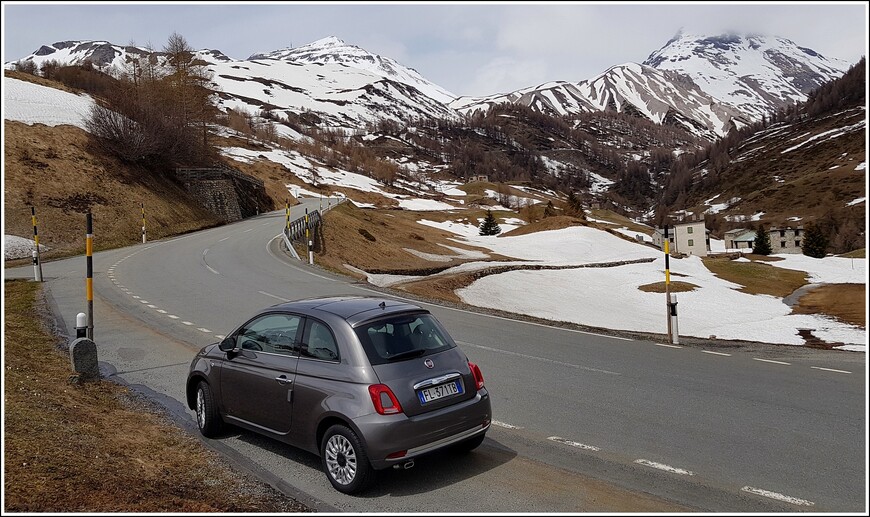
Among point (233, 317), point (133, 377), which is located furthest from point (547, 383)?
point (233, 317)

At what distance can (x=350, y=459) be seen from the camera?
20.2 ft

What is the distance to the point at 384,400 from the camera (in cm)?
611

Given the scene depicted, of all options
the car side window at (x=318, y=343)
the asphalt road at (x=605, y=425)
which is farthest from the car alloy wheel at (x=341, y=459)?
the car side window at (x=318, y=343)

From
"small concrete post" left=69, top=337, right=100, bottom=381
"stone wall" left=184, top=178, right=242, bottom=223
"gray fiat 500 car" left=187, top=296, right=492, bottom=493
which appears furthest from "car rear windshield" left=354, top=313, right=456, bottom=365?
"stone wall" left=184, top=178, right=242, bottom=223

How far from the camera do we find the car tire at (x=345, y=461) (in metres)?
6.02

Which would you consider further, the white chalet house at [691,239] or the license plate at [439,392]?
the white chalet house at [691,239]

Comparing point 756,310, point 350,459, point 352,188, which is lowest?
point 756,310

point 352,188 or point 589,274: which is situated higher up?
point 352,188

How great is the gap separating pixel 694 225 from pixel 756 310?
86.7 meters

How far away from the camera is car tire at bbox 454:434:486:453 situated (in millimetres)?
6898

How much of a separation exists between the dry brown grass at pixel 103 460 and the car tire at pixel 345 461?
507mm

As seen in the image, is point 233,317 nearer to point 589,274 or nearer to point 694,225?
point 589,274

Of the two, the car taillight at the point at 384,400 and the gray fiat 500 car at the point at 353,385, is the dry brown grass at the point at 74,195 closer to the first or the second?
the gray fiat 500 car at the point at 353,385

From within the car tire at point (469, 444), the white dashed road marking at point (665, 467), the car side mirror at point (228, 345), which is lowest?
the white dashed road marking at point (665, 467)
